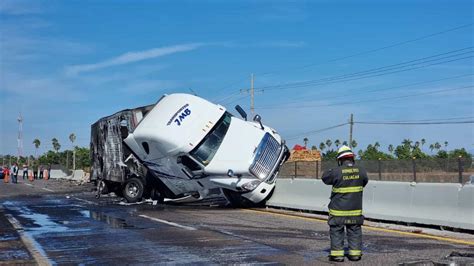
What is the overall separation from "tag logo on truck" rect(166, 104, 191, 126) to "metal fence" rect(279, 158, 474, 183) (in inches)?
281

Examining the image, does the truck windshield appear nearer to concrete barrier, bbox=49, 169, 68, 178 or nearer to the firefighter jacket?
the firefighter jacket

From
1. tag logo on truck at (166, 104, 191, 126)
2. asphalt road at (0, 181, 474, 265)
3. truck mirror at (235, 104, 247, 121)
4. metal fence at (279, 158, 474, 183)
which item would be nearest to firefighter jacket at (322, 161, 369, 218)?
asphalt road at (0, 181, 474, 265)

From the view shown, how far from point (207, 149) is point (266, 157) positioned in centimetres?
183

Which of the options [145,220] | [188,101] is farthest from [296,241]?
[188,101]

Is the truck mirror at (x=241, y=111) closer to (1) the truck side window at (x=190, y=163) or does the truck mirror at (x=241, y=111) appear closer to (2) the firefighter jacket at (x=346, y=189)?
(1) the truck side window at (x=190, y=163)

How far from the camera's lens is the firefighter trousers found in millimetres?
7738

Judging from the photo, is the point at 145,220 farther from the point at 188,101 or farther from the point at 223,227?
the point at 188,101

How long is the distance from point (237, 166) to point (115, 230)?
5.24 meters

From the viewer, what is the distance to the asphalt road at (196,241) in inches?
320

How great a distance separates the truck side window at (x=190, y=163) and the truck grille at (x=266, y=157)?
5.23 feet

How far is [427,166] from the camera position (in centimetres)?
2338

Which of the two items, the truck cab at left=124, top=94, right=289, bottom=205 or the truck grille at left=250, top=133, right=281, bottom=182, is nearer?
the truck cab at left=124, top=94, right=289, bottom=205

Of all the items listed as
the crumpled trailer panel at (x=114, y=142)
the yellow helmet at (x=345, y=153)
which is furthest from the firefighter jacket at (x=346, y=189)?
the crumpled trailer panel at (x=114, y=142)

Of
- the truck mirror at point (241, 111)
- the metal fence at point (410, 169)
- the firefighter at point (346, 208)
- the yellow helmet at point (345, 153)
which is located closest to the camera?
the firefighter at point (346, 208)
